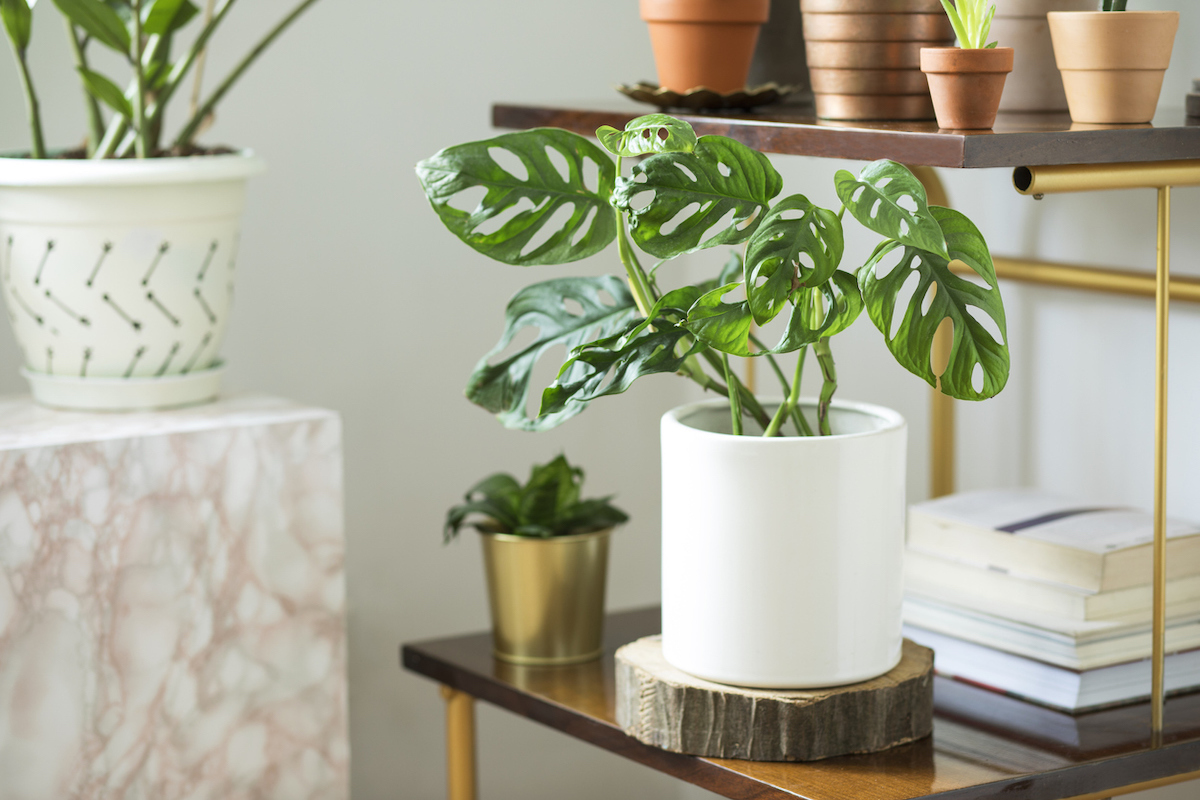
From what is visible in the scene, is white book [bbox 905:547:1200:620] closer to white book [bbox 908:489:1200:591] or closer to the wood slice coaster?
white book [bbox 908:489:1200:591]

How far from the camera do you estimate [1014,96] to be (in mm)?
1060

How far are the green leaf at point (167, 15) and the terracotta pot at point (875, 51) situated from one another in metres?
0.54

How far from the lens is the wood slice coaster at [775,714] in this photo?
0.98 metres

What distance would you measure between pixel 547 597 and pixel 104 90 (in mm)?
579

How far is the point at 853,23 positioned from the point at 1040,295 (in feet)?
1.60

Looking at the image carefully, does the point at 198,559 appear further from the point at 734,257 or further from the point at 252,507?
the point at 734,257

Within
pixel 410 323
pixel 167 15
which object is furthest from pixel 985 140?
pixel 410 323

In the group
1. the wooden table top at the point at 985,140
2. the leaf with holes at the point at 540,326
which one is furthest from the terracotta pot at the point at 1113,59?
the leaf with holes at the point at 540,326

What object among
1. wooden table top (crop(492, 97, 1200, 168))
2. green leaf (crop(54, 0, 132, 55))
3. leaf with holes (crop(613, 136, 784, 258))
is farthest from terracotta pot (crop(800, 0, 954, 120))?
green leaf (crop(54, 0, 132, 55))

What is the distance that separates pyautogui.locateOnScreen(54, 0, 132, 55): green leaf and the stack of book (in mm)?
799

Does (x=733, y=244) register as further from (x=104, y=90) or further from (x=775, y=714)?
(x=104, y=90)

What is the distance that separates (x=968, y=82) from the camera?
91 centimetres

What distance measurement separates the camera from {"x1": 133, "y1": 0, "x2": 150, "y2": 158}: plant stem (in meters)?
1.22

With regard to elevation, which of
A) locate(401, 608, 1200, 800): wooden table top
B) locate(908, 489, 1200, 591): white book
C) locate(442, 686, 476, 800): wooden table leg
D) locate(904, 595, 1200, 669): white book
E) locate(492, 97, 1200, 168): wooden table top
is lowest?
locate(442, 686, 476, 800): wooden table leg
